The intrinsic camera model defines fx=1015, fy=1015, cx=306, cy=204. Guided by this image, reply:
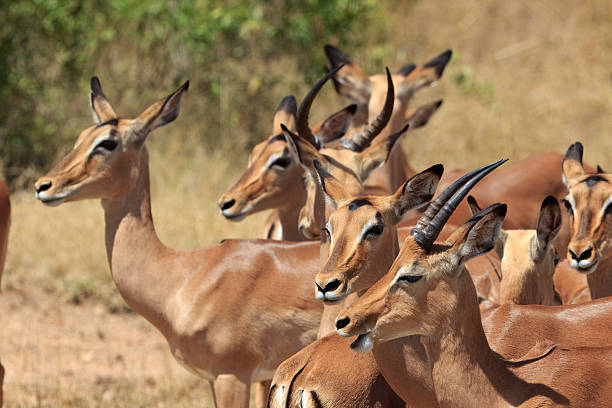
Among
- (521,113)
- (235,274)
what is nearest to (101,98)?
(235,274)

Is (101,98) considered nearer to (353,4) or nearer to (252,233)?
(252,233)

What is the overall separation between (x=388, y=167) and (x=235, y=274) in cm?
214

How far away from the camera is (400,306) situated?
308cm

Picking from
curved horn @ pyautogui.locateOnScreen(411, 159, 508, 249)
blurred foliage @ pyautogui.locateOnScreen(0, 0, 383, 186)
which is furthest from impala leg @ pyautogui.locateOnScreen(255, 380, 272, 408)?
blurred foliage @ pyautogui.locateOnScreen(0, 0, 383, 186)

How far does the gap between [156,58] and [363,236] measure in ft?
23.7

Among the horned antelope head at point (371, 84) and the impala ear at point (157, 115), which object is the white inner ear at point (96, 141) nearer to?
the impala ear at point (157, 115)

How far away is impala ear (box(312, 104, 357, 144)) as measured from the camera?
5.89m

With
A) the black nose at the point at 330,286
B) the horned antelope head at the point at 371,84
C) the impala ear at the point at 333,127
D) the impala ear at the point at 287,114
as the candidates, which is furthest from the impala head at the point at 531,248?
the horned antelope head at the point at 371,84

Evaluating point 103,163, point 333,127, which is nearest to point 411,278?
point 103,163

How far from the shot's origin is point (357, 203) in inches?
149

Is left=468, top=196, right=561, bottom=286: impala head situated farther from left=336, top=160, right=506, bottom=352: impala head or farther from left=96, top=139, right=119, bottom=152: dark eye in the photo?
left=96, top=139, right=119, bottom=152: dark eye

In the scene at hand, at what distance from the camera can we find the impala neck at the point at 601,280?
4.73 meters

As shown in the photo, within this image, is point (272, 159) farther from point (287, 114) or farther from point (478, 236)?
point (478, 236)

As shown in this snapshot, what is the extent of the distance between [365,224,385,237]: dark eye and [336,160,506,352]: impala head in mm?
507
